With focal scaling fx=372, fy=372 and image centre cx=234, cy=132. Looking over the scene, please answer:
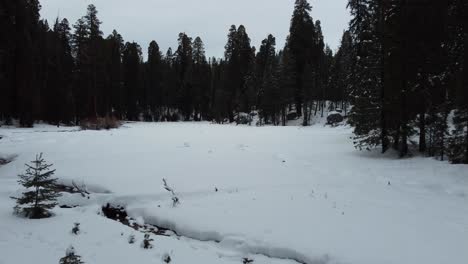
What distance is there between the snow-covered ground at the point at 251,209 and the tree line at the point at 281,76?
2.40 metres

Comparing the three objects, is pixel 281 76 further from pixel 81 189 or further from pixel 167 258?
pixel 167 258

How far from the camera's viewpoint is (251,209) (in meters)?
9.89

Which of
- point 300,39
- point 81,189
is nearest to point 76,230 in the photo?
point 81,189

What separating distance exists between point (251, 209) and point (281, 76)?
42501mm

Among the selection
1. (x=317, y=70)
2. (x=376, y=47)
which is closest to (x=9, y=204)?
(x=376, y=47)

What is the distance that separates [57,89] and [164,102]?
3406 cm

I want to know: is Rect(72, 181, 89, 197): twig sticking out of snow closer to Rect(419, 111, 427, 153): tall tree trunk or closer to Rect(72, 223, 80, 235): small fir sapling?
Rect(72, 223, 80, 235): small fir sapling

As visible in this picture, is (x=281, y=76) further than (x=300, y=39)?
No

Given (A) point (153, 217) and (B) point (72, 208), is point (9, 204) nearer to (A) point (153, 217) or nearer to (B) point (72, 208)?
(B) point (72, 208)

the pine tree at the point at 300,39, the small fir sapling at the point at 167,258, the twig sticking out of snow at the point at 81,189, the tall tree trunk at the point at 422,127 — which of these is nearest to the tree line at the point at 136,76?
the pine tree at the point at 300,39

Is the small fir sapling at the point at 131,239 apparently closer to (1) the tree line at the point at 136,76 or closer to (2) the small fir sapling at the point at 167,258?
(2) the small fir sapling at the point at 167,258

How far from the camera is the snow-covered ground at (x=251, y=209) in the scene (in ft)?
24.0

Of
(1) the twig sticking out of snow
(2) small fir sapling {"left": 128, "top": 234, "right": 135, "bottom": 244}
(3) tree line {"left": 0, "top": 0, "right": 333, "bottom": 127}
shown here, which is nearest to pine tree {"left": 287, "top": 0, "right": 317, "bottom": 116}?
(3) tree line {"left": 0, "top": 0, "right": 333, "bottom": 127}

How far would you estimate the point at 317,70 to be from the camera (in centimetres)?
6319
